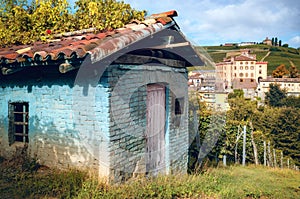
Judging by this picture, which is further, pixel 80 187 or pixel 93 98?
pixel 93 98

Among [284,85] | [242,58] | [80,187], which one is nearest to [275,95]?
[284,85]

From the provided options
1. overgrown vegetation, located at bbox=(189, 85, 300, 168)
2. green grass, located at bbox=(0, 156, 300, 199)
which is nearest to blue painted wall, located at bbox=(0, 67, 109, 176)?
green grass, located at bbox=(0, 156, 300, 199)

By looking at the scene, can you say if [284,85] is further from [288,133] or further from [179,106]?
[179,106]

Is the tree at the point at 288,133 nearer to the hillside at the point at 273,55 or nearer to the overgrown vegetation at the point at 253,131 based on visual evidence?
the overgrown vegetation at the point at 253,131

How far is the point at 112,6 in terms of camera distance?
638cm

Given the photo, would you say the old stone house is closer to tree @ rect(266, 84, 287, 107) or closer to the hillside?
tree @ rect(266, 84, 287, 107)

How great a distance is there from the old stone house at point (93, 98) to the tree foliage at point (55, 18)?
1.85 ft

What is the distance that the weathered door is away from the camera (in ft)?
19.6

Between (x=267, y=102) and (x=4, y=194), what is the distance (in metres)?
58.9

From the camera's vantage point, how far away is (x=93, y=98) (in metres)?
Result: 4.49

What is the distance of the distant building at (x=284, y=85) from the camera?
58.5 metres

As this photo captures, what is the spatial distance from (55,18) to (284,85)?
6355 cm

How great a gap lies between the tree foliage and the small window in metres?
1.65

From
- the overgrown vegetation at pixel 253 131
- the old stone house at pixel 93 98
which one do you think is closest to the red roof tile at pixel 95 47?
the old stone house at pixel 93 98
